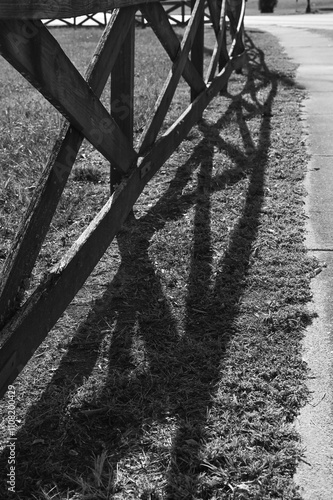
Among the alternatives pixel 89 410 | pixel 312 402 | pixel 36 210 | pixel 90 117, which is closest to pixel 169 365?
pixel 89 410

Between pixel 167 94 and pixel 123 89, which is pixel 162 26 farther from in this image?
pixel 123 89

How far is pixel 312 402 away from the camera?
2.59m

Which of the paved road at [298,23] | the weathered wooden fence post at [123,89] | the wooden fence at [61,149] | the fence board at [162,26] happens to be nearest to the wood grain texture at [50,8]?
the wooden fence at [61,149]

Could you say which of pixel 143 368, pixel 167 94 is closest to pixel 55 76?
pixel 143 368

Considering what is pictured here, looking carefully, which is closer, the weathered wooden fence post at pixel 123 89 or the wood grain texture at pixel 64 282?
the wood grain texture at pixel 64 282

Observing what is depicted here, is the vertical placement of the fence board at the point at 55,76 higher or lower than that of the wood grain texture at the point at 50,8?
lower

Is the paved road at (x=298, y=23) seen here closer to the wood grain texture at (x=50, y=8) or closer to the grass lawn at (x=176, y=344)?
the grass lawn at (x=176, y=344)

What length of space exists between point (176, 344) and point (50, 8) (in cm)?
155

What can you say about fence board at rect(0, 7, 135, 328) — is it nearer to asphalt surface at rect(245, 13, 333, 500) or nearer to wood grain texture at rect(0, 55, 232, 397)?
wood grain texture at rect(0, 55, 232, 397)

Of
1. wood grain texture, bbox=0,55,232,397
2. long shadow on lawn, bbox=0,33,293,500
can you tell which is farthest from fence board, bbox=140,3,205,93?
long shadow on lawn, bbox=0,33,293,500

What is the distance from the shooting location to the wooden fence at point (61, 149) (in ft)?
7.75

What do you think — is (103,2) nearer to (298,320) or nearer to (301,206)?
(298,320)

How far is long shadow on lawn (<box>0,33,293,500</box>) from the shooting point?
234 cm

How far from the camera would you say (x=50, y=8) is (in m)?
2.45
